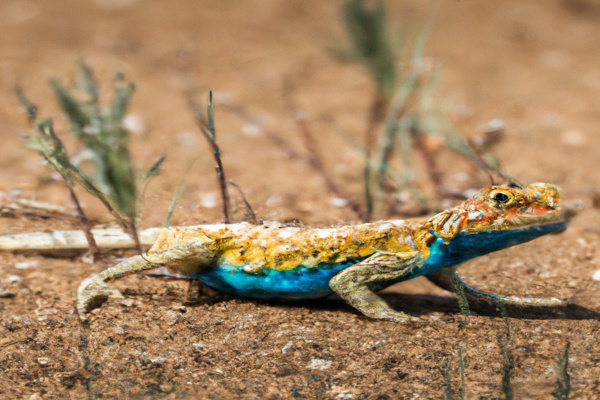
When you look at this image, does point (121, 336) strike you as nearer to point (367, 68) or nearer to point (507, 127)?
point (367, 68)

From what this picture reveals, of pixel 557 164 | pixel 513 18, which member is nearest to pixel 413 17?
pixel 513 18

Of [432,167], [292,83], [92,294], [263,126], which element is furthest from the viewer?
[292,83]

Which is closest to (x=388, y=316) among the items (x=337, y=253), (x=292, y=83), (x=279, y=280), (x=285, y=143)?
(x=337, y=253)

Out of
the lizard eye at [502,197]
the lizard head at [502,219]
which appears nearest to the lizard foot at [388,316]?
the lizard head at [502,219]

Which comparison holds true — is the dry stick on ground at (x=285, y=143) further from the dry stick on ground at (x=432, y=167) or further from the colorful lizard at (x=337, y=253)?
the colorful lizard at (x=337, y=253)

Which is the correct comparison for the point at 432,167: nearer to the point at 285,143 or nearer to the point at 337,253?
the point at 285,143

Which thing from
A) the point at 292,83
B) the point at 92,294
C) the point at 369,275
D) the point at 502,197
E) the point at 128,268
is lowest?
the point at 92,294
